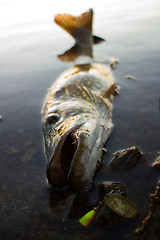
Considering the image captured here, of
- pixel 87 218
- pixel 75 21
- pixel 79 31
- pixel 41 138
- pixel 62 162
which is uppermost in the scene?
pixel 75 21

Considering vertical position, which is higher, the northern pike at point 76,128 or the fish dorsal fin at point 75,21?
the fish dorsal fin at point 75,21

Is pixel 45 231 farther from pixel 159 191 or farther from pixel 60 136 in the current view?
pixel 159 191

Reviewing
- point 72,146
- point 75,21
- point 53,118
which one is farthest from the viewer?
point 75,21

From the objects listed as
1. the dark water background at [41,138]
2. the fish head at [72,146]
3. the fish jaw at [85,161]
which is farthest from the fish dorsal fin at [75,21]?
the fish jaw at [85,161]

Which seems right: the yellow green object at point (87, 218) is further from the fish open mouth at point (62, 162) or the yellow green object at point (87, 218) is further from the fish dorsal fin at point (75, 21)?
the fish dorsal fin at point (75, 21)

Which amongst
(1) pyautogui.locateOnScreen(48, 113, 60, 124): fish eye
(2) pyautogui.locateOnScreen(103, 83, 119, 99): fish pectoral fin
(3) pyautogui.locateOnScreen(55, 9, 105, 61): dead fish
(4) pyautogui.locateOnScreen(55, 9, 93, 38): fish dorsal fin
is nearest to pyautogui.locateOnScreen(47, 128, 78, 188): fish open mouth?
(1) pyautogui.locateOnScreen(48, 113, 60, 124): fish eye

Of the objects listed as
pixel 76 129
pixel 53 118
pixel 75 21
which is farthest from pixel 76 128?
pixel 75 21

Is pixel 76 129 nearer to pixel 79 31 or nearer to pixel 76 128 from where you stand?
pixel 76 128
